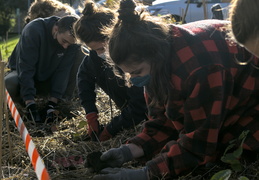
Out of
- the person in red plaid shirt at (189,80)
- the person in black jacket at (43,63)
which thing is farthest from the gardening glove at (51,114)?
the person in red plaid shirt at (189,80)

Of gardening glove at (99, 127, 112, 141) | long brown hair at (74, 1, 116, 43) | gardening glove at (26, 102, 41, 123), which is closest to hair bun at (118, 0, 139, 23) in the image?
long brown hair at (74, 1, 116, 43)

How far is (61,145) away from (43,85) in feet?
4.84

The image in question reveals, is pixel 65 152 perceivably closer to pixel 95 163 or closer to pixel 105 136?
pixel 105 136

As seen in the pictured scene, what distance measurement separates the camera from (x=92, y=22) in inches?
110

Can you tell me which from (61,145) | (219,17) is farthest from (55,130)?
(219,17)

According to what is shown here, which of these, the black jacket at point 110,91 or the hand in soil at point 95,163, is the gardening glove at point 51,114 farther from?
the hand in soil at point 95,163

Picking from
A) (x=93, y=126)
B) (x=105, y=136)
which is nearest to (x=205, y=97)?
(x=105, y=136)

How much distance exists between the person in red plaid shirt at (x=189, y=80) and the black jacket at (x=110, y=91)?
2.66 ft

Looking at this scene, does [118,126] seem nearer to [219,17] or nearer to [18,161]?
[18,161]

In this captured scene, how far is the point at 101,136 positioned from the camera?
10.1 ft

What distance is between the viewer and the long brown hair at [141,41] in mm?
1873

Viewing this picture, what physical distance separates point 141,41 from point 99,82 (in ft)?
4.96

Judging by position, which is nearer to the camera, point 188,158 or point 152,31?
point 152,31

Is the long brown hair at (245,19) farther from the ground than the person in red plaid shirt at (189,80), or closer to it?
farther from the ground
